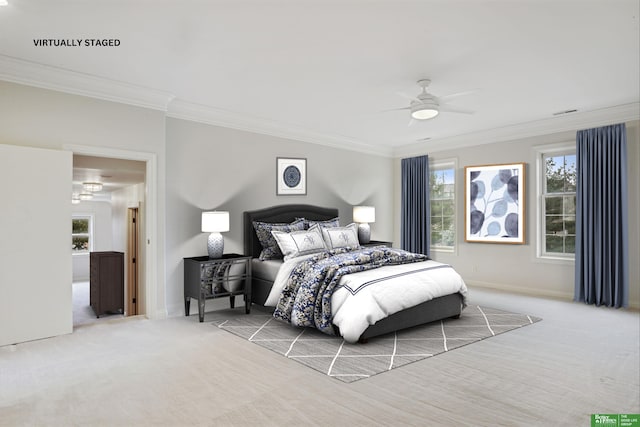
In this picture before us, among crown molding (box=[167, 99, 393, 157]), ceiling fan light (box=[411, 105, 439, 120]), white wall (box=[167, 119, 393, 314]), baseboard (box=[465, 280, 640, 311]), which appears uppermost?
crown molding (box=[167, 99, 393, 157])

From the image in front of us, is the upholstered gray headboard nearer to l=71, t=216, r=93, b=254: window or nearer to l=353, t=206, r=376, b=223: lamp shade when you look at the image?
l=353, t=206, r=376, b=223: lamp shade

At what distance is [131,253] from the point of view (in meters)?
6.26

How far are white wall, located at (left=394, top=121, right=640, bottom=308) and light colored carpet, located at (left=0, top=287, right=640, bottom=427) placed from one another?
1745 millimetres

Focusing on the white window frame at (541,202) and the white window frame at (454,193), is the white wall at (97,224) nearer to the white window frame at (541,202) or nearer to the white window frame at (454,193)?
the white window frame at (454,193)

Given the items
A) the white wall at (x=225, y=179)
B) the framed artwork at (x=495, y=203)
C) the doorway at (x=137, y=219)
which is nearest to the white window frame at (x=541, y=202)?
the framed artwork at (x=495, y=203)

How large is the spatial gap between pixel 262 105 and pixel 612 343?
4.32 metres

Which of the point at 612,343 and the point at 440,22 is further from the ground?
the point at 440,22

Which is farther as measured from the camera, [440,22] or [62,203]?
[62,203]

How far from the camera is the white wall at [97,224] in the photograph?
10141mm

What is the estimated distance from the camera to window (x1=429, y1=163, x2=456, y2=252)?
7.04m

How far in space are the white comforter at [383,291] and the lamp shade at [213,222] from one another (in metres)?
1.68

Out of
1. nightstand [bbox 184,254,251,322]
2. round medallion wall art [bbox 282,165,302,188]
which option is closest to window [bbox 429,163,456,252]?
round medallion wall art [bbox 282,165,302,188]

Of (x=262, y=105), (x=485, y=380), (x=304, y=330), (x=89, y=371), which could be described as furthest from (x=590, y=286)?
(x=89, y=371)

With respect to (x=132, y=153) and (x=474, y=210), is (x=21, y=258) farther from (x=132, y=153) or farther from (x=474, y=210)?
(x=474, y=210)
